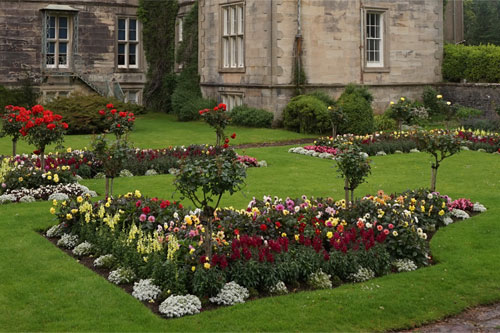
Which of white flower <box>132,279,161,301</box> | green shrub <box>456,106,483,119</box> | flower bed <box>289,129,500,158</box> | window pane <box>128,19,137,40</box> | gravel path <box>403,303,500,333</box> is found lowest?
gravel path <box>403,303,500,333</box>

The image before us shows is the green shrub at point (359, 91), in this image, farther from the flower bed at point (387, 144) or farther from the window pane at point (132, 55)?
the window pane at point (132, 55)

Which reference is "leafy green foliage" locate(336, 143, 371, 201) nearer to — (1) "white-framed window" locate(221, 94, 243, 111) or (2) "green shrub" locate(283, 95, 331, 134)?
(2) "green shrub" locate(283, 95, 331, 134)

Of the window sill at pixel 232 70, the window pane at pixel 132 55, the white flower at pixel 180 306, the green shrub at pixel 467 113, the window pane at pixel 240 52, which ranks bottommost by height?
the white flower at pixel 180 306

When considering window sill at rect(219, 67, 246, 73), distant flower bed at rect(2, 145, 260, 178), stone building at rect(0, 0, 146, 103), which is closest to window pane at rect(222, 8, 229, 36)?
window sill at rect(219, 67, 246, 73)

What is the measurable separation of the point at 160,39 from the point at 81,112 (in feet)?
32.1

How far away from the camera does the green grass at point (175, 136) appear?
2100 cm

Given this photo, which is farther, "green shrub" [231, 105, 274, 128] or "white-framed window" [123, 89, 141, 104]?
"white-framed window" [123, 89, 141, 104]

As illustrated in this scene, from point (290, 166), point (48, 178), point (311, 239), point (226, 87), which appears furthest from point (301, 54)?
point (311, 239)

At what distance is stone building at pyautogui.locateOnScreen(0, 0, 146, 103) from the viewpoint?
29.4 meters

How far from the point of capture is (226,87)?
27359 mm

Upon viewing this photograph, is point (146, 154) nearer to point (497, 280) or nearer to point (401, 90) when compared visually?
point (497, 280)

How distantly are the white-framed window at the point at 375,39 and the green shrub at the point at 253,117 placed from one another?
485cm

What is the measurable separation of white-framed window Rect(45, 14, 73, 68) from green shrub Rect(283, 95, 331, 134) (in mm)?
11618

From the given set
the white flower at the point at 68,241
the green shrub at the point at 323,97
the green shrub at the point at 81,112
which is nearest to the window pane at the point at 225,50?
the green shrub at the point at 323,97
